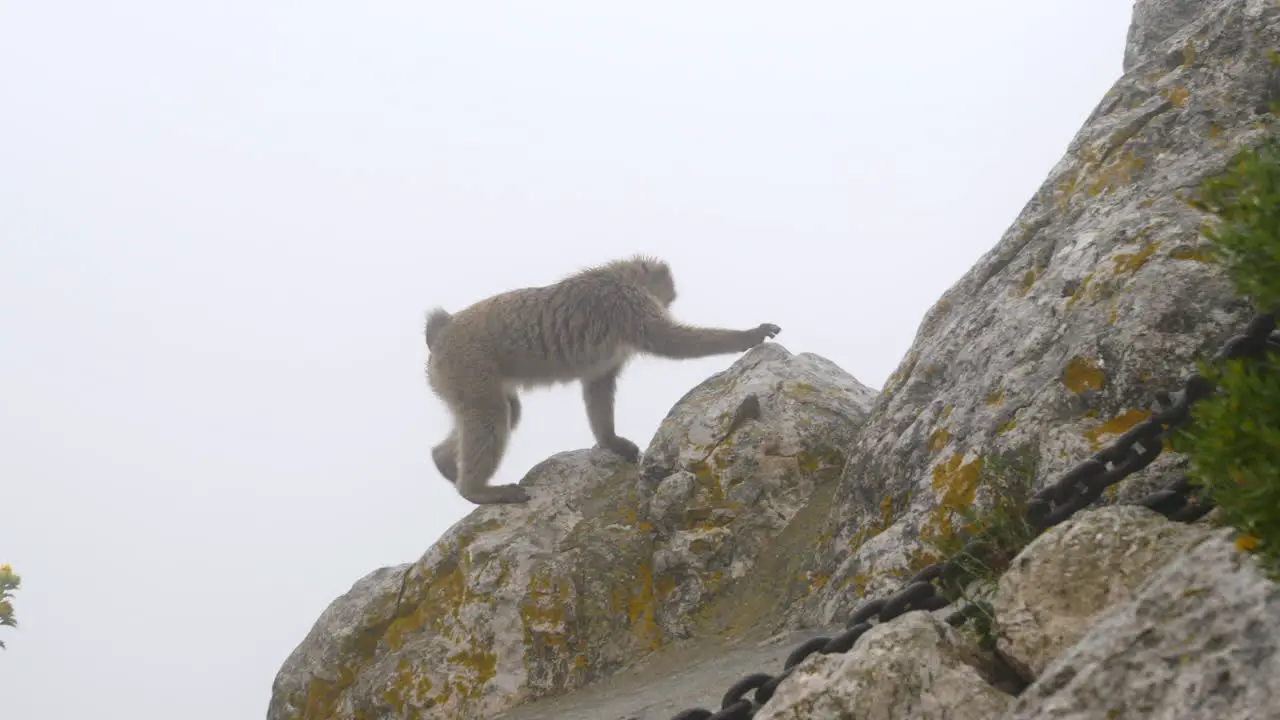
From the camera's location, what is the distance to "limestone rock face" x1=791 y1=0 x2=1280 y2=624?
346cm

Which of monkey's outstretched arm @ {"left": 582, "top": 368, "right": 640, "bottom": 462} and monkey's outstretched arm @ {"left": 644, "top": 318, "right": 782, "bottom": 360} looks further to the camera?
monkey's outstretched arm @ {"left": 644, "top": 318, "right": 782, "bottom": 360}

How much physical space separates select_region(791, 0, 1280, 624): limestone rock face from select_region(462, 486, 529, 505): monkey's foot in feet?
8.48

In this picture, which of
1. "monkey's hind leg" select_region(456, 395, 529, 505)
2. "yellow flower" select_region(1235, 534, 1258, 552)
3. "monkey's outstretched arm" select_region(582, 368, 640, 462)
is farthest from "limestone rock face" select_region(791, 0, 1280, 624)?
"monkey's hind leg" select_region(456, 395, 529, 505)

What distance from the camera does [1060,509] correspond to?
8.46 ft

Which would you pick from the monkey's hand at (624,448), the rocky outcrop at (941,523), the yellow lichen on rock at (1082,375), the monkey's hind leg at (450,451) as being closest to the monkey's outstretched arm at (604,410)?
the monkey's hand at (624,448)

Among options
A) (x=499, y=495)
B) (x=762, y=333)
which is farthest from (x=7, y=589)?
(x=762, y=333)

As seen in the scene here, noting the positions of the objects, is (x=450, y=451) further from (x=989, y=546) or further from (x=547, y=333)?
(x=989, y=546)

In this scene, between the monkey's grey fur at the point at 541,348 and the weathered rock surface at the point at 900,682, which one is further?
the monkey's grey fur at the point at 541,348

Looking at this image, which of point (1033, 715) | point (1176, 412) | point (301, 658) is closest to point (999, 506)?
point (1176, 412)

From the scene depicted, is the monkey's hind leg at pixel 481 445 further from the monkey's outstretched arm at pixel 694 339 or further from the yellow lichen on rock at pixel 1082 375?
the yellow lichen on rock at pixel 1082 375

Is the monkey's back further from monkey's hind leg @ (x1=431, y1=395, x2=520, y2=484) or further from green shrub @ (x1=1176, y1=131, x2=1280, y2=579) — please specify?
green shrub @ (x1=1176, y1=131, x2=1280, y2=579)

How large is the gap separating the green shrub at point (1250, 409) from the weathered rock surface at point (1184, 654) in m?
0.07

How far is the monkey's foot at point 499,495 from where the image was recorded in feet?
22.8

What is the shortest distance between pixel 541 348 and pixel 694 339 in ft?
4.10
